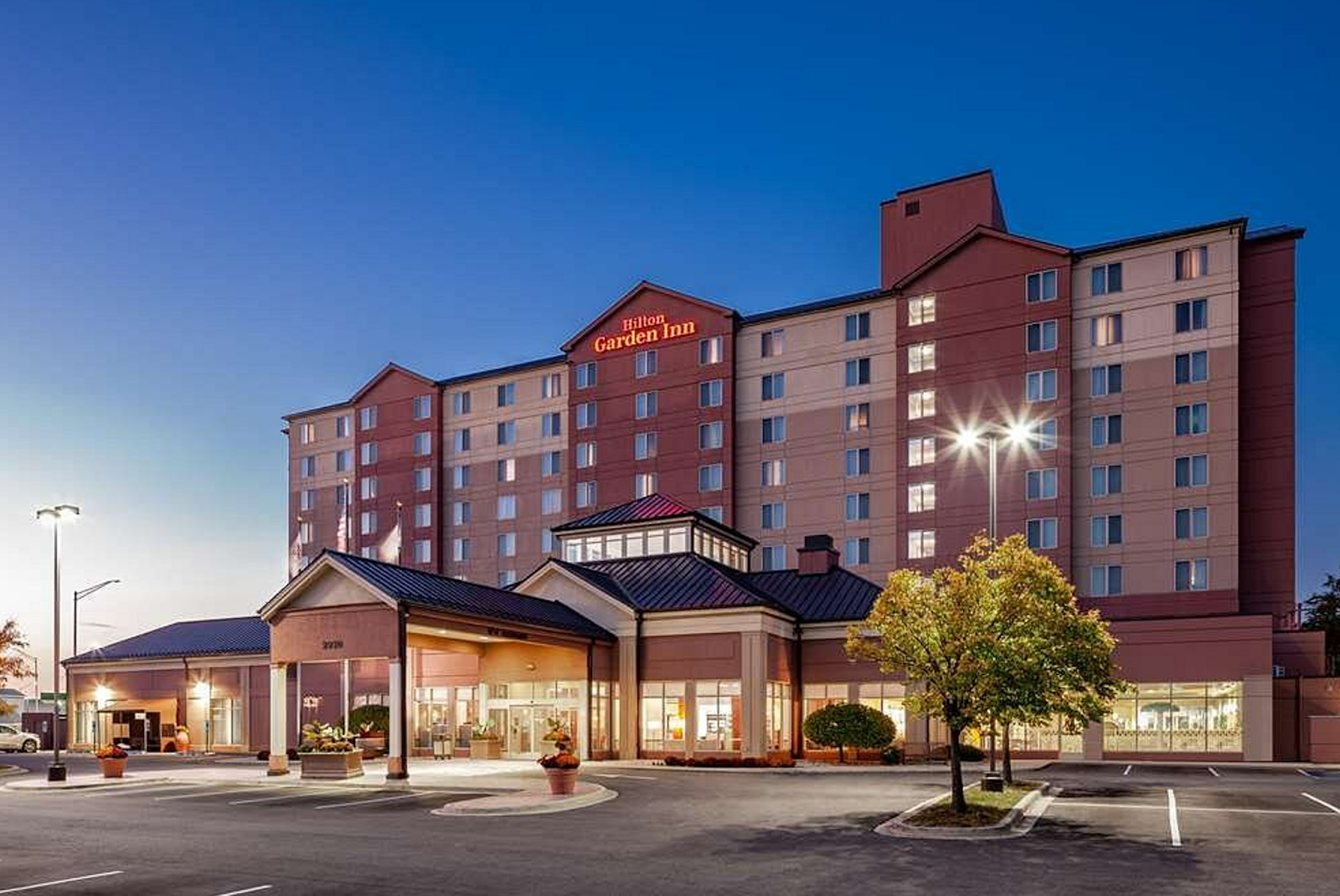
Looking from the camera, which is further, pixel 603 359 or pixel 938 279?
pixel 603 359

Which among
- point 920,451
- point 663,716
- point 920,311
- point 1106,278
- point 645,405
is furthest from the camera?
point 645,405

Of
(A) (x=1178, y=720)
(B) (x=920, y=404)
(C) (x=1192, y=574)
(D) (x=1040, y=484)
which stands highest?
(B) (x=920, y=404)

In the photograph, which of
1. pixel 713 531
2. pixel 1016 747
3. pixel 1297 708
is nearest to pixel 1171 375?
pixel 1297 708

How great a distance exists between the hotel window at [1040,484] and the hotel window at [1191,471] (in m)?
6.26

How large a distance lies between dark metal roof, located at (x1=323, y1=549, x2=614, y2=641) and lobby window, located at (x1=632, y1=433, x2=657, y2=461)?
2654 centimetres

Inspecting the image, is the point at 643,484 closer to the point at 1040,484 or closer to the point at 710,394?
the point at 710,394

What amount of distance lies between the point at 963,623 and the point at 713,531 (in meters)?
33.5

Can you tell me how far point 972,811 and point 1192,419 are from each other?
42.7 m

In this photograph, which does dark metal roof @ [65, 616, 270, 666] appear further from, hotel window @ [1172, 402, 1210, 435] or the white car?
hotel window @ [1172, 402, 1210, 435]

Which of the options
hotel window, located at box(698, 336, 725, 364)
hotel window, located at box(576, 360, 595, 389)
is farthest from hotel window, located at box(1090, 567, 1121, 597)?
hotel window, located at box(576, 360, 595, 389)

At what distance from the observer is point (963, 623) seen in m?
23.0

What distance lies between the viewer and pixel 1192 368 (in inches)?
2325

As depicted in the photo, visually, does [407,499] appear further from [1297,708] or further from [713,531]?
Result: [1297,708]

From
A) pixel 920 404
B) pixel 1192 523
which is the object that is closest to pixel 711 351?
pixel 920 404
